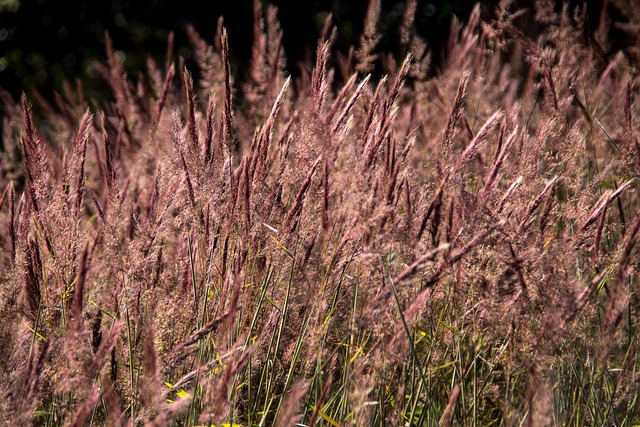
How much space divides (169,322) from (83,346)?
542 mm

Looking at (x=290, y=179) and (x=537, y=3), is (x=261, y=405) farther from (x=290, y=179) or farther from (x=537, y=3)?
(x=537, y=3)

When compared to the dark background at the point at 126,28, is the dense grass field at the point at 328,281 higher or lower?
higher

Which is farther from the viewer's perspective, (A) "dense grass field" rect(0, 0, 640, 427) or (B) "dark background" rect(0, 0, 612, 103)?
(B) "dark background" rect(0, 0, 612, 103)

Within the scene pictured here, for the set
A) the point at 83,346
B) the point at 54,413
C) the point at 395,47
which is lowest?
the point at 395,47

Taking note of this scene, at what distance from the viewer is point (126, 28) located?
8.62 meters

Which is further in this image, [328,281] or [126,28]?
[126,28]

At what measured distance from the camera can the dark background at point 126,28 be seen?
8.16 m

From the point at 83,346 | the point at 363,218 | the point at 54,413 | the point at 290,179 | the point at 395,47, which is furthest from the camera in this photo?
the point at 395,47

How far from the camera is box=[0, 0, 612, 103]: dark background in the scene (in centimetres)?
816

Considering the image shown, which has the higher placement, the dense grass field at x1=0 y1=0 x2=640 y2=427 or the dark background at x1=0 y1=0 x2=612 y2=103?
the dense grass field at x1=0 y1=0 x2=640 y2=427

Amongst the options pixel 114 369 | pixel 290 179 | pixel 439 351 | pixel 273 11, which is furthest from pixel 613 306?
pixel 273 11

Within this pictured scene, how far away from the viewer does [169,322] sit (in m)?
2.00

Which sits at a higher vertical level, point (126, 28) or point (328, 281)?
point (328, 281)

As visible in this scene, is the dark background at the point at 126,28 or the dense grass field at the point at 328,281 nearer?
the dense grass field at the point at 328,281
